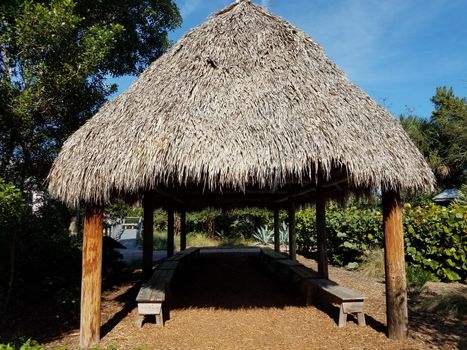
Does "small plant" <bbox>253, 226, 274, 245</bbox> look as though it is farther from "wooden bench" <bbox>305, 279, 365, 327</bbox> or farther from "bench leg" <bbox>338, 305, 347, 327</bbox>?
"bench leg" <bbox>338, 305, 347, 327</bbox>

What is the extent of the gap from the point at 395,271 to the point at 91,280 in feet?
13.1

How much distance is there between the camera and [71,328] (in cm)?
658

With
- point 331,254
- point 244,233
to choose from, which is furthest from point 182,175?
point 244,233

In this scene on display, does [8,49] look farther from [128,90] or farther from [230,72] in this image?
[230,72]

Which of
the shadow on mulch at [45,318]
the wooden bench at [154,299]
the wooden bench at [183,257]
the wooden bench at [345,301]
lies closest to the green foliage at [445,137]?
the wooden bench at [183,257]

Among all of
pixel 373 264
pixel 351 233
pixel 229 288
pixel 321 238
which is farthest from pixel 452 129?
pixel 229 288

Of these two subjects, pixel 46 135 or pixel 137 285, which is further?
pixel 137 285

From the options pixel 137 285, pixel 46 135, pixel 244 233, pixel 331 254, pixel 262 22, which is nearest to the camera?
pixel 262 22

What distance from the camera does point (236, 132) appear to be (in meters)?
5.49

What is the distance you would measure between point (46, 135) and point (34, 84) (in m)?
1.01

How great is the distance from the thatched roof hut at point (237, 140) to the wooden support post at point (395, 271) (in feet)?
0.04

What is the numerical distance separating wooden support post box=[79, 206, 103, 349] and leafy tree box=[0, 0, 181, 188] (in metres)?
2.56

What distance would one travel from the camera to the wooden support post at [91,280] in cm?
552

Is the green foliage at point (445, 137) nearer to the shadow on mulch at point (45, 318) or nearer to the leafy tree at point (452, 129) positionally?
the leafy tree at point (452, 129)
